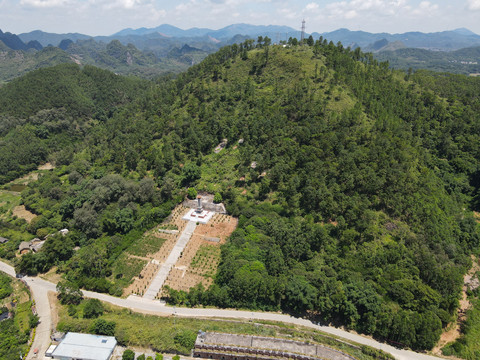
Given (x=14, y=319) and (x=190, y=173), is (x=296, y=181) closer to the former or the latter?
(x=190, y=173)

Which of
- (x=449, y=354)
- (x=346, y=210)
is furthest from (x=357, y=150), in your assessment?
(x=449, y=354)

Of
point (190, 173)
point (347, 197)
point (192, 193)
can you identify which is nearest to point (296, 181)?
point (347, 197)

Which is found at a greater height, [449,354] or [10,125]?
[10,125]

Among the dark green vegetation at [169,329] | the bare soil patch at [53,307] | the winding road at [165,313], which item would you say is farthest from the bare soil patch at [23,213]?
the dark green vegetation at [169,329]

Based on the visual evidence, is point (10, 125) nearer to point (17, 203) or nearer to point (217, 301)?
point (17, 203)

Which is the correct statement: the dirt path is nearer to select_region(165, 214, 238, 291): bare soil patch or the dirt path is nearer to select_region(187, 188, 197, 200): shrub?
select_region(165, 214, 238, 291): bare soil patch
